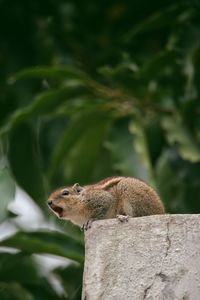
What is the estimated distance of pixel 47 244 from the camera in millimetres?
7941

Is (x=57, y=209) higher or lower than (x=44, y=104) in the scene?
lower

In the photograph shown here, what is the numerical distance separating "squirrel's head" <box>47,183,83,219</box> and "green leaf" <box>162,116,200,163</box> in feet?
6.03

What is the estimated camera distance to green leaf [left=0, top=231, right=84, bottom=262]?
7.88 metres

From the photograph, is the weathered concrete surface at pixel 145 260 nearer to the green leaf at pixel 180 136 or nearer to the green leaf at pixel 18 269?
the green leaf at pixel 18 269

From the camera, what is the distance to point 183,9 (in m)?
9.57

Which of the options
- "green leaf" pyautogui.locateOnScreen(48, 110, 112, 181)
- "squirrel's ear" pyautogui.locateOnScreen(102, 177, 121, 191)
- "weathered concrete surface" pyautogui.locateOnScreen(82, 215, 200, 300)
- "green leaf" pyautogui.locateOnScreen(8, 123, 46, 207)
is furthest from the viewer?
"green leaf" pyautogui.locateOnScreen(8, 123, 46, 207)

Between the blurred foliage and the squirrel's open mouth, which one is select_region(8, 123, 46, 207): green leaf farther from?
the squirrel's open mouth

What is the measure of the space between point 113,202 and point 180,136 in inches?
100

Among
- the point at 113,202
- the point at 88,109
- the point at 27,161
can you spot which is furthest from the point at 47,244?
the point at 113,202

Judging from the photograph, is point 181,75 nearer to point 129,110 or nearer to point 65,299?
A: point 129,110

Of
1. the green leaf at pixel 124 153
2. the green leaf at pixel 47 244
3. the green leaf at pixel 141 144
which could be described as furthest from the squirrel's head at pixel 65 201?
the green leaf at pixel 124 153

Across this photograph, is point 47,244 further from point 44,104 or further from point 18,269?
point 44,104

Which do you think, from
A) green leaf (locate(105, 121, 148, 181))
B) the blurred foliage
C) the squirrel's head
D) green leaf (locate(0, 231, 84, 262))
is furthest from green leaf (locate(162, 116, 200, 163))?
the squirrel's head

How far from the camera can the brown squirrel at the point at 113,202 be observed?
6059 millimetres
